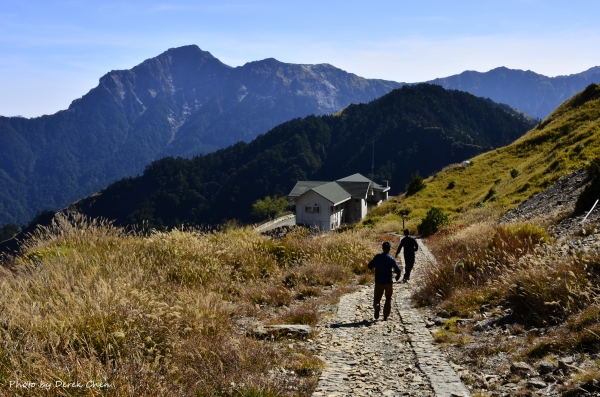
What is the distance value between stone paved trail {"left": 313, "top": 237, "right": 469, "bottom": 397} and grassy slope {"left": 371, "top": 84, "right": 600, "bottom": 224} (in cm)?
2457

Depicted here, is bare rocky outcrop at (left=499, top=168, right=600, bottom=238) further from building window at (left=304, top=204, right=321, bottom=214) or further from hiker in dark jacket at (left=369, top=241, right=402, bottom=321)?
building window at (left=304, top=204, right=321, bottom=214)

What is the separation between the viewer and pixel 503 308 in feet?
28.1

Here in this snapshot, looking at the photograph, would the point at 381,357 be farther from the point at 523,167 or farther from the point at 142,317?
the point at 523,167

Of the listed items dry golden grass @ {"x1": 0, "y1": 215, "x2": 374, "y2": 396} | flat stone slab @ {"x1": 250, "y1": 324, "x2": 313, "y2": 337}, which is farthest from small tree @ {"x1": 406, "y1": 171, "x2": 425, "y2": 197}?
flat stone slab @ {"x1": 250, "y1": 324, "x2": 313, "y2": 337}

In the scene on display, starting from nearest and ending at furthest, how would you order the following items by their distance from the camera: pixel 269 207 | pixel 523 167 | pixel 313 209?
pixel 523 167 → pixel 313 209 → pixel 269 207

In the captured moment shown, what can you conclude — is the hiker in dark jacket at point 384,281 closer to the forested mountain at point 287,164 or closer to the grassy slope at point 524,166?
the grassy slope at point 524,166

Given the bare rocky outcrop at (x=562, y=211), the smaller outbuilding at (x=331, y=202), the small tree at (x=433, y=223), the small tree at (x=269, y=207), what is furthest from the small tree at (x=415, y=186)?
the small tree at (x=269, y=207)

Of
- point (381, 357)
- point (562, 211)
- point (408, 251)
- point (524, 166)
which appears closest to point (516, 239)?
point (408, 251)

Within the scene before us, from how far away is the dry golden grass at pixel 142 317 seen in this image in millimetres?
4932

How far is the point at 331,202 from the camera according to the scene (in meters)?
60.9

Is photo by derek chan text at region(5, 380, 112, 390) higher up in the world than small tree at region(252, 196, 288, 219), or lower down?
higher up

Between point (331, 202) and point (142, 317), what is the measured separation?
Result: 181 feet

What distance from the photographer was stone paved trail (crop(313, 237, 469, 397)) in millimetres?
5855

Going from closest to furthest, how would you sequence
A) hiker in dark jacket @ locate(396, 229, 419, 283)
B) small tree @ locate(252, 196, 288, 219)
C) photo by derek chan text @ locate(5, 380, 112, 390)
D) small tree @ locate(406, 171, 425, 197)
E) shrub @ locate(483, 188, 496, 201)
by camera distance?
photo by derek chan text @ locate(5, 380, 112, 390), hiker in dark jacket @ locate(396, 229, 419, 283), shrub @ locate(483, 188, 496, 201), small tree @ locate(406, 171, 425, 197), small tree @ locate(252, 196, 288, 219)
